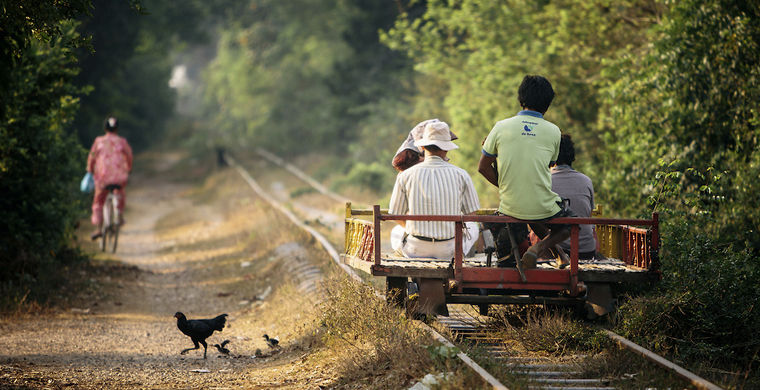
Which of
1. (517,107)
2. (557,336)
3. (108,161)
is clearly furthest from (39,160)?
(517,107)

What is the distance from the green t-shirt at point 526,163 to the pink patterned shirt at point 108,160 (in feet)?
30.9

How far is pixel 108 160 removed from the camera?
14016 millimetres

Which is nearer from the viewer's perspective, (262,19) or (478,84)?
(478,84)

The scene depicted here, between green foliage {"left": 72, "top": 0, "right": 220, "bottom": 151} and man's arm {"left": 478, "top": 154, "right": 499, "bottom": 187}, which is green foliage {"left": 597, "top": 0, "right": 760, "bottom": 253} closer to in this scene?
man's arm {"left": 478, "top": 154, "right": 499, "bottom": 187}

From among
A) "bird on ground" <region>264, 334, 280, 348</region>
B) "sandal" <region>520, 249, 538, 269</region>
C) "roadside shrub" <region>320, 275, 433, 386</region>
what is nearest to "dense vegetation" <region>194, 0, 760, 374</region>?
"sandal" <region>520, 249, 538, 269</region>

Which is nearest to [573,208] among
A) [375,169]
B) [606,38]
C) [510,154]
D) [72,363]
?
[510,154]

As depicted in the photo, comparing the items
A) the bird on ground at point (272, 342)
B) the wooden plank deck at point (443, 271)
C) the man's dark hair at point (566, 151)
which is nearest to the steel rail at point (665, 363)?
the wooden plank deck at point (443, 271)

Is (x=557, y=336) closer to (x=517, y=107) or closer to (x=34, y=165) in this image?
(x=34, y=165)

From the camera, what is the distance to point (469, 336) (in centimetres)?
723

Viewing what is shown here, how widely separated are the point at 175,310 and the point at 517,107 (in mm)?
11179

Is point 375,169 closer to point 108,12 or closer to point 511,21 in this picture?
point 511,21

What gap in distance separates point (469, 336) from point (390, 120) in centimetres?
2431

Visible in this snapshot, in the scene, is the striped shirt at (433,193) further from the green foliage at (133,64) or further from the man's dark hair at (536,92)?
the green foliage at (133,64)

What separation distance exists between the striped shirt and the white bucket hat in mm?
151
